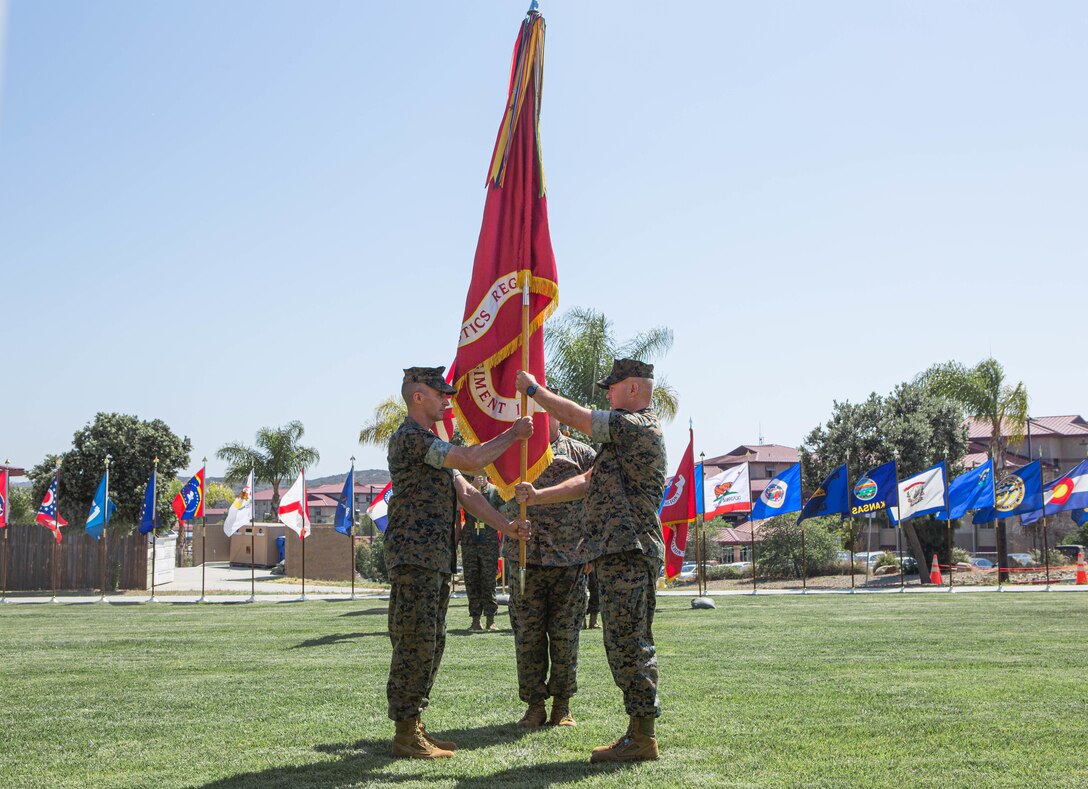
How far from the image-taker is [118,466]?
1577 inches

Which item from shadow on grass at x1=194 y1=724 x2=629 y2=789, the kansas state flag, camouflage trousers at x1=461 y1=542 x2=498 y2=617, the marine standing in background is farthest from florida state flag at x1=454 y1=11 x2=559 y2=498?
the kansas state flag

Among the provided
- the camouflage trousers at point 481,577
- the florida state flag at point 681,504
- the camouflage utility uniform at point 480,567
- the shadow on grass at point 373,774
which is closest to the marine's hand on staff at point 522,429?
the shadow on grass at point 373,774

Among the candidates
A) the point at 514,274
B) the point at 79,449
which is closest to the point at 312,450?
the point at 79,449

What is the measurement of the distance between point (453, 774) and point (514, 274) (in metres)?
4.22

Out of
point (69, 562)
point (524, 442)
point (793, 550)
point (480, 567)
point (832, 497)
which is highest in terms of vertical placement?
point (524, 442)

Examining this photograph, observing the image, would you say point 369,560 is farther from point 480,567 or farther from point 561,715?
point 561,715

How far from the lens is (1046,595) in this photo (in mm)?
23859

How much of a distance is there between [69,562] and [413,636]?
31268 millimetres

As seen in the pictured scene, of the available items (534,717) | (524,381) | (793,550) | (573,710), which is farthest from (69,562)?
(524,381)

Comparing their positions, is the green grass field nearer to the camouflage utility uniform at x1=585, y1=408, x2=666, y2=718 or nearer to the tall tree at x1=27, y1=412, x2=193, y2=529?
the camouflage utility uniform at x1=585, y1=408, x2=666, y2=718

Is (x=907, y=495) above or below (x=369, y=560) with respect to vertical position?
above

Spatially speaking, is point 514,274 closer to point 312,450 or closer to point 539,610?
point 539,610

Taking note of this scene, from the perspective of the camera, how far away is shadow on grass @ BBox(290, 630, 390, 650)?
12774mm

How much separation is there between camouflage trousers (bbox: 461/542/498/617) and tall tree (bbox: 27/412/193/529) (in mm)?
27964
